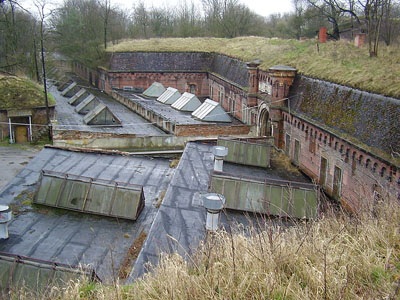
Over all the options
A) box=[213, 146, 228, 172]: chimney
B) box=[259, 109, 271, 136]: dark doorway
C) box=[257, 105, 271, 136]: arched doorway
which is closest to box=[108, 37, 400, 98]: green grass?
box=[257, 105, 271, 136]: arched doorway

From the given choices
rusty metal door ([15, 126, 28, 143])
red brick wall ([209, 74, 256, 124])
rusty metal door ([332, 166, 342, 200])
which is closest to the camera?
rusty metal door ([332, 166, 342, 200])

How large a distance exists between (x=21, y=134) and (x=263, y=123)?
14142 mm

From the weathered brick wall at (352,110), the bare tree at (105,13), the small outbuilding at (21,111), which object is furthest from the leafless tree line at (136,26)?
the weathered brick wall at (352,110)

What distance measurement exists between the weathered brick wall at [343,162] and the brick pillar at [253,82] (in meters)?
4.27

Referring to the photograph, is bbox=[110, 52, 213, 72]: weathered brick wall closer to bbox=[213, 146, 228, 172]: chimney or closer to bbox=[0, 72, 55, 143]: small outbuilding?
bbox=[0, 72, 55, 143]: small outbuilding

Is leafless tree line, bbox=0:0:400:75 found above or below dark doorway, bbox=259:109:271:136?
above

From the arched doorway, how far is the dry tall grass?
61.6 ft

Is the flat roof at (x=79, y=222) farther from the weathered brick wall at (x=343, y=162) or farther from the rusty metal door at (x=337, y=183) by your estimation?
the rusty metal door at (x=337, y=183)

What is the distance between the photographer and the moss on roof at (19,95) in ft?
79.4

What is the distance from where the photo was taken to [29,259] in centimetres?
810

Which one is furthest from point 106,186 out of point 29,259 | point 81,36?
point 81,36

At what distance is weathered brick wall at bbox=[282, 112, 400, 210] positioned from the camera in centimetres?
1288

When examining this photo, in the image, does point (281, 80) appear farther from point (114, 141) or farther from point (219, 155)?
point (114, 141)

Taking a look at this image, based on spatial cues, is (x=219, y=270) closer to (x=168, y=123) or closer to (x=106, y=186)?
(x=106, y=186)
